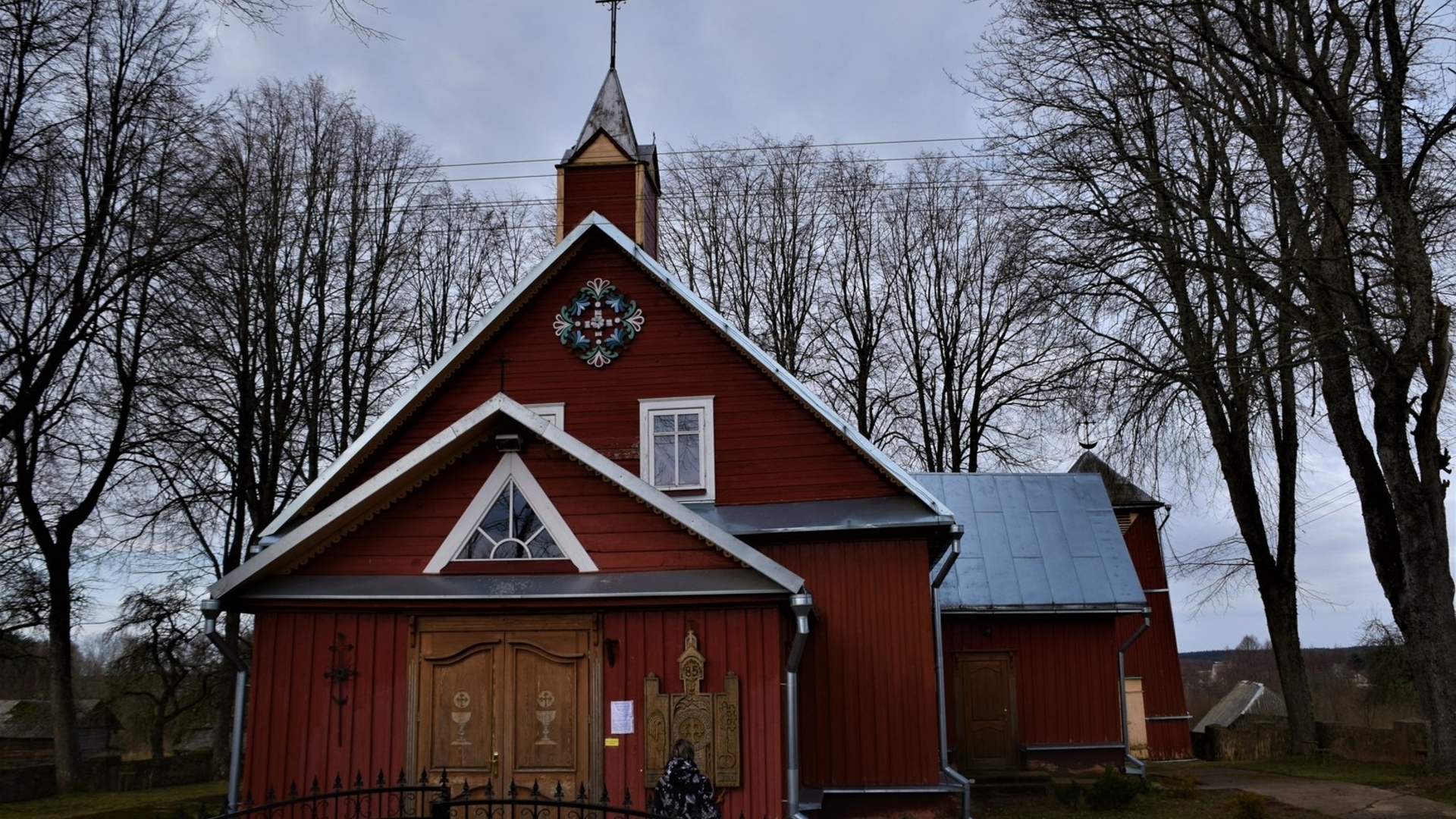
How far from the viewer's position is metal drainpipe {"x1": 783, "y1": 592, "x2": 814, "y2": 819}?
10.6 metres

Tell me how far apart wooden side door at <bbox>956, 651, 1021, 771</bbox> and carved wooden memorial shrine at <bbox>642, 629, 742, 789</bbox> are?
881 centimetres

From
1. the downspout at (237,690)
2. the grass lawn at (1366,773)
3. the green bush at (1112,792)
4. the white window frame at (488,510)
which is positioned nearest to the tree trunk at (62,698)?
the downspout at (237,690)

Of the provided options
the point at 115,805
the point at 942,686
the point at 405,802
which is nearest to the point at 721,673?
the point at 405,802

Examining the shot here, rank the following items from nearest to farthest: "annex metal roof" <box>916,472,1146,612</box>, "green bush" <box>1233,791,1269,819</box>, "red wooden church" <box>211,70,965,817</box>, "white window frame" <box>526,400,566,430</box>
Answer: "red wooden church" <box>211,70,965,817</box> < "green bush" <box>1233,791,1269,819</box> < "white window frame" <box>526,400,566,430</box> < "annex metal roof" <box>916,472,1146,612</box>

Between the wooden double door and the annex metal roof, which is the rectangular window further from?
the annex metal roof

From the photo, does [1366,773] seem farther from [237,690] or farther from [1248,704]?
[1248,704]

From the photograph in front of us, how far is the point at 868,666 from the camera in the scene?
1459 cm

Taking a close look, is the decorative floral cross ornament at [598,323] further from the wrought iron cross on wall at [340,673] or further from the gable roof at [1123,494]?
the gable roof at [1123,494]

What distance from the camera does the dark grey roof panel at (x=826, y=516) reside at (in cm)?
1445

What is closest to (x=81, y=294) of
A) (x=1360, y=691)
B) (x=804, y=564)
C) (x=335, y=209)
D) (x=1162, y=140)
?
(x=335, y=209)

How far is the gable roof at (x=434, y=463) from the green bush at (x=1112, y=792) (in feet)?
23.4

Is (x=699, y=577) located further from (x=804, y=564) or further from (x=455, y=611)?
(x=804, y=564)

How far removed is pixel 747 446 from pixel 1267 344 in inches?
311

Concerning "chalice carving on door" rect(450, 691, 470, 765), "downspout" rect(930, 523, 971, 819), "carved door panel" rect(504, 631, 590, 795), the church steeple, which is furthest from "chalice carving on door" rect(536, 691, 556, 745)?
the church steeple
